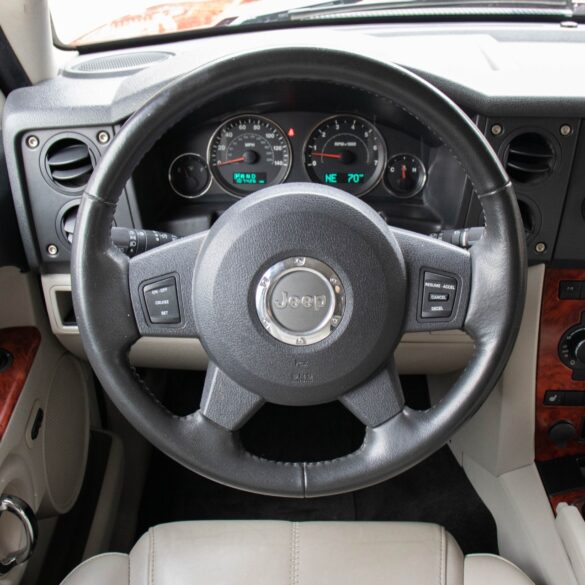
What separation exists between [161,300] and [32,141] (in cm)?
46

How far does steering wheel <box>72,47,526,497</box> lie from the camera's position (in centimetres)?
83

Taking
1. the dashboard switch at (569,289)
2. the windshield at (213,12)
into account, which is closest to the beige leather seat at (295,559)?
the dashboard switch at (569,289)

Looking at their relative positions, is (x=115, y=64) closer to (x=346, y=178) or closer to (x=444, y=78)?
(x=346, y=178)

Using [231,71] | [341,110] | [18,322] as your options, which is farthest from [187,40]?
[231,71]

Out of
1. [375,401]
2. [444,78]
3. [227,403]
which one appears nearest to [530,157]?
[444,78]

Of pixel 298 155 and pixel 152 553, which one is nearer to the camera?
pixel 152 553

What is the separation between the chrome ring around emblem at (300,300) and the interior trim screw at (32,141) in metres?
0.54

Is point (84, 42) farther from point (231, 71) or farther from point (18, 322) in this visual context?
point (231, 71)

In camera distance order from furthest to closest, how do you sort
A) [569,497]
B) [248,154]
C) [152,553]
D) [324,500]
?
[324,500], [569,497], [248,154], [152,553]

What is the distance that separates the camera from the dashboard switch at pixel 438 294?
874 mm

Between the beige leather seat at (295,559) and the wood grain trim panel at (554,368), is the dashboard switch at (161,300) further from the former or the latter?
the wood grain trim panel at (554,368)

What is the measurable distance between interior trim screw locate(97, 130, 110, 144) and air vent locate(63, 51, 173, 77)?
0.20 meters

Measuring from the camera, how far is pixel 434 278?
87 centimetres

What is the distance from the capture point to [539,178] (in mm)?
1140
